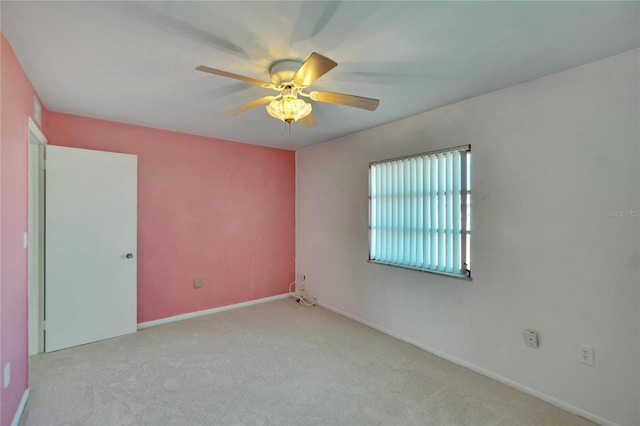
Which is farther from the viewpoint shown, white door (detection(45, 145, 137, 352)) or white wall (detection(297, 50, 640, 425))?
white door (detection(45, 145, 137, 352))

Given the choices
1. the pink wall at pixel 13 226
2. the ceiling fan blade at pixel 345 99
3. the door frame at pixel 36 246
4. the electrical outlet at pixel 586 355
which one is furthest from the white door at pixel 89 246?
the electrical outlet at pixel 586 355

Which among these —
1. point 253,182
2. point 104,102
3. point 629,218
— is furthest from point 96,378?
point 629,218

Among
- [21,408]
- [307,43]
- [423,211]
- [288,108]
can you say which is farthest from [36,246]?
[423,211]

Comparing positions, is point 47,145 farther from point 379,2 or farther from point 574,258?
point 574,258

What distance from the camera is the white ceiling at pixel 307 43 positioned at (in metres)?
1.44

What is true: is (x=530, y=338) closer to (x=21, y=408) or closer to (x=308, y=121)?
(x=308, y=121)

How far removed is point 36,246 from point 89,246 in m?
0.40

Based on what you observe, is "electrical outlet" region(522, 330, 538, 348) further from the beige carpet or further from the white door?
the white door

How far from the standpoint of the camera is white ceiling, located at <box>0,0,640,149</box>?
144 cm

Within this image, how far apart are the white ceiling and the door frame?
598 millimetres

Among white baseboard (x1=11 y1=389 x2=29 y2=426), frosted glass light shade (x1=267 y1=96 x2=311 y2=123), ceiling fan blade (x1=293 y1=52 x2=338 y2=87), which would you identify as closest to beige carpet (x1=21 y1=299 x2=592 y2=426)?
white baseboard (x1=11 y1=389 x2=29 y2=426)

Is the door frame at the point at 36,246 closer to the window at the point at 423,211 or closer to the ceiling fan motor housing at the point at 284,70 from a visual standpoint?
the ceiling fan motor housing at the point at 284,70

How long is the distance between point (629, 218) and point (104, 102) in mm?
4149

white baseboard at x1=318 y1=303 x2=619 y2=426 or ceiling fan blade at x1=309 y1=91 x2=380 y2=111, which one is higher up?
ceiling fan blade at x1=309 y1=91 x2=380 y2=111
